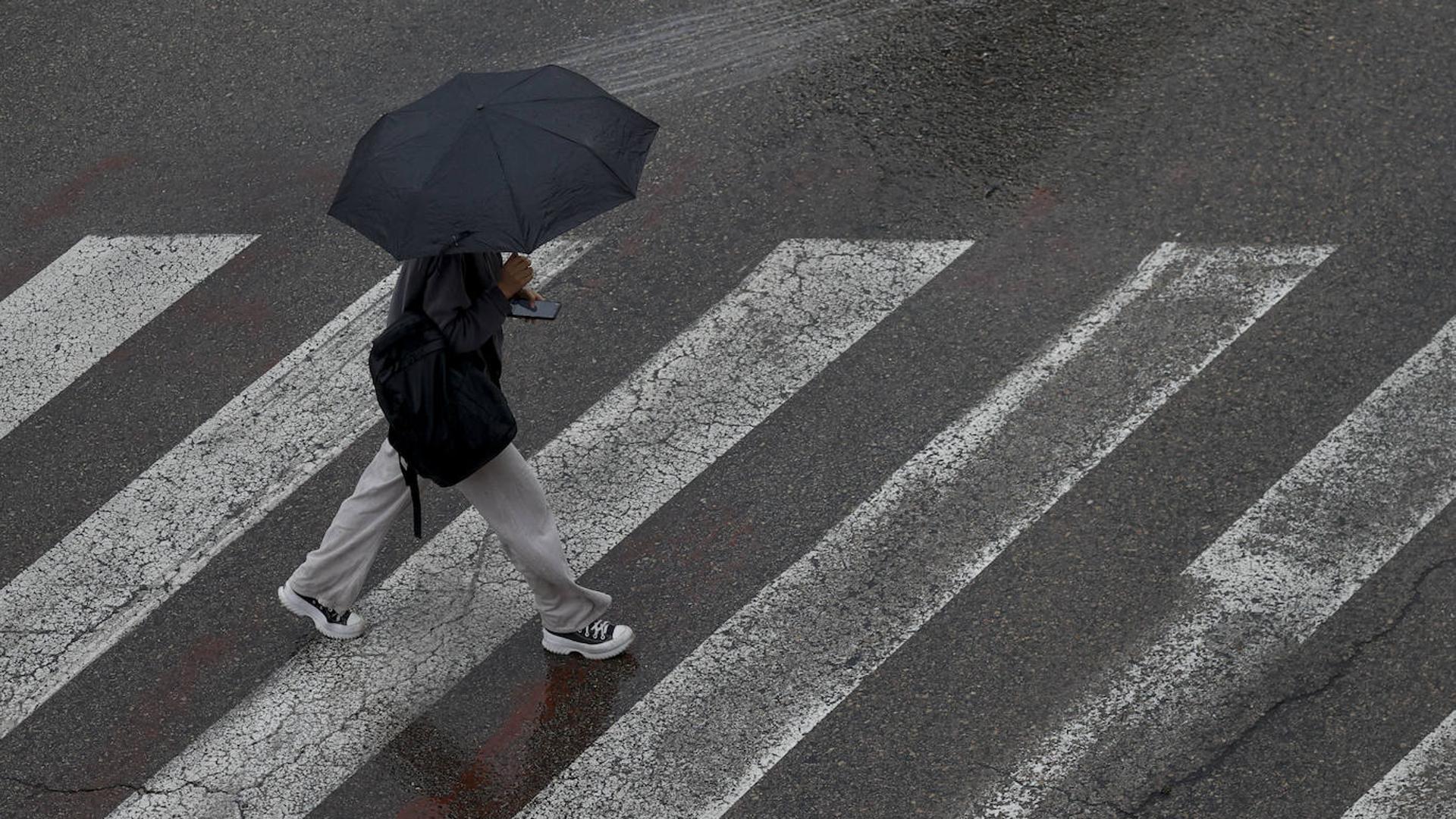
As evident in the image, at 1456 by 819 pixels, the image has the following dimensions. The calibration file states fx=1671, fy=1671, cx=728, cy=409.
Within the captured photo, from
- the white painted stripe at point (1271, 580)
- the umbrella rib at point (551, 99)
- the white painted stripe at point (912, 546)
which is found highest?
the umbrella rib at point (551, 99)

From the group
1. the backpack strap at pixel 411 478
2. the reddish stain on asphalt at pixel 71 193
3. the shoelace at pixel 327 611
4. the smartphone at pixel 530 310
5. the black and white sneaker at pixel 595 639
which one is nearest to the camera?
the smartphone at pixel 530 310

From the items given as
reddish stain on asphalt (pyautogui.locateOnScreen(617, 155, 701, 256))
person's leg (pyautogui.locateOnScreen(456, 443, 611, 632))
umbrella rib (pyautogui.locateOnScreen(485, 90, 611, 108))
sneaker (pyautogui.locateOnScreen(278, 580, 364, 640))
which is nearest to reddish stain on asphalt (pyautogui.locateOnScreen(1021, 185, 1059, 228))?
reddish stain on asphalt (pyautogui.locateOnScreen(617, 155, 701, 256))

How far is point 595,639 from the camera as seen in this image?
607 cm

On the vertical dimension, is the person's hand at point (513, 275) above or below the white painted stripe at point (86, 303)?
below

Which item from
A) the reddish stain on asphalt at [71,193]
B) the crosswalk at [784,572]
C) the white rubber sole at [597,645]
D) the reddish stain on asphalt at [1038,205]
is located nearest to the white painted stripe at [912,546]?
the crosswalk at [784,572]

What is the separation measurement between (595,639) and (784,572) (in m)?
0.76

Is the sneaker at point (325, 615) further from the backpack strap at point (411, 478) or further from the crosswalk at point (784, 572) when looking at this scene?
the backpack strap at point (411, 478)

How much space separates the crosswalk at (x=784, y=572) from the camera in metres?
5.75

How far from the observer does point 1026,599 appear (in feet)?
19.8

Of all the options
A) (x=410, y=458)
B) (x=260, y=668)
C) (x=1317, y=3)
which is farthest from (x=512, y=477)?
(x=1317, y=3)

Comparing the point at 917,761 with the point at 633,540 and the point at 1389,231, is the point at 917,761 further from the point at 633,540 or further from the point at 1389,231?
the point at 1389,231

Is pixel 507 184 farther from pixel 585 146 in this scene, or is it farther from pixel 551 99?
pixel 551 99

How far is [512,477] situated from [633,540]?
0.93 meters

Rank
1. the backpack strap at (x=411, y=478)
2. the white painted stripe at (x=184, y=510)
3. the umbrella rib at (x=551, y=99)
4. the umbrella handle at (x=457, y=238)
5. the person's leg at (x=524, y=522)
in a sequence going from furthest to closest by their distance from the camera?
the white painted stripe at (x=184, y=510), the backpack strap at (x=411, y=478), the person's leg at (x=524, y=522), the umbrella rib at (x=551, y=99), the umbrella handle at (x=457, y=238)
